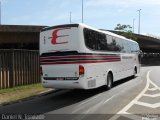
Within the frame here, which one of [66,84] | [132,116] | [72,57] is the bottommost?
[132,116]

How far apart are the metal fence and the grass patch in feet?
2.25

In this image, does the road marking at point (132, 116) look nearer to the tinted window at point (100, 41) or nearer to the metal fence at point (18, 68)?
the tinted window at point (100, 41)

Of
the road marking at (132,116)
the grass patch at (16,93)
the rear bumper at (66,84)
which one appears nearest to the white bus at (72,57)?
the rear bumper at (66,84)

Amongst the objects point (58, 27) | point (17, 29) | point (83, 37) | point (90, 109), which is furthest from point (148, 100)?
point (17, 29)

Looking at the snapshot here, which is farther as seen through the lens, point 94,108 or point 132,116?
point 94,108

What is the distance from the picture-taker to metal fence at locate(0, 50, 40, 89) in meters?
17.2

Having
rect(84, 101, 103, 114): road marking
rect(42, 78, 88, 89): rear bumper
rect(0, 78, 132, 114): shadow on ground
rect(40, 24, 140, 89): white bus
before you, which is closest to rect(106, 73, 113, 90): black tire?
rect(0, 78, 132, 114): shadow on ground

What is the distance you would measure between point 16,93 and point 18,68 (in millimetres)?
2841

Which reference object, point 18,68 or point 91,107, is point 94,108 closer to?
point 91,107

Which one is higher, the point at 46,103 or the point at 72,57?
the point at 72,57

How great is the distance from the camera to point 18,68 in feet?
59.9

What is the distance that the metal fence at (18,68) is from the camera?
1720 cm

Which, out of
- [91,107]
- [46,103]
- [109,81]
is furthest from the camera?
[109,81]

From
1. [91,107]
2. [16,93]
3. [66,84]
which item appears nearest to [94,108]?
[91,107]
